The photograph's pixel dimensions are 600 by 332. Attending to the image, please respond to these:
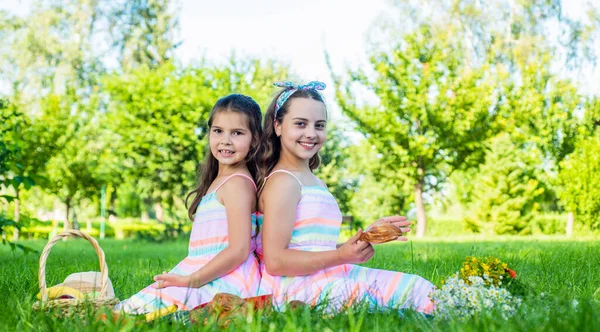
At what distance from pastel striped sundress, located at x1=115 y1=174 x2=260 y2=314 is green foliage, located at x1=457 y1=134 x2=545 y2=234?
793 inches

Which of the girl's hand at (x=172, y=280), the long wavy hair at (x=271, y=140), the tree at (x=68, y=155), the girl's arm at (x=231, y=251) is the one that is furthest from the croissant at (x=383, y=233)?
the tree at (x=68, y=155)

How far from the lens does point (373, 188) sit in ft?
93.2

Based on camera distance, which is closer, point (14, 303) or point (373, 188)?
point (14, 303)

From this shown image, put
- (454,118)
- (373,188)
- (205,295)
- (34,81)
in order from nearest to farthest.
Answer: (205,295)
(454,118)
(34,81)
(373,188)

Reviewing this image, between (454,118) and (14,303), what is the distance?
1954 centimetres

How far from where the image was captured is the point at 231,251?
3.25 meters

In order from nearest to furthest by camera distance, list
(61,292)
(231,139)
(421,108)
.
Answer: (61,292) → (231,139) → (421,108)

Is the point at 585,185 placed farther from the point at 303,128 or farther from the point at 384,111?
the point at 303,128

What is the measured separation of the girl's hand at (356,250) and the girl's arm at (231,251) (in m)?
0.51

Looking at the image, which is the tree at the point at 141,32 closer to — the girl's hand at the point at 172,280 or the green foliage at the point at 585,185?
the green foliage at the point at 585,185

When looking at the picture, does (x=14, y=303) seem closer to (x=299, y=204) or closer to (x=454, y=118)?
(x=299, y=204)

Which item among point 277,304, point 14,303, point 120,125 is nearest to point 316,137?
point 277,304

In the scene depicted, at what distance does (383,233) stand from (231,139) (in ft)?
3.51

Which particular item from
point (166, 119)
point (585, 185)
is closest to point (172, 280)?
point (166, 119)
